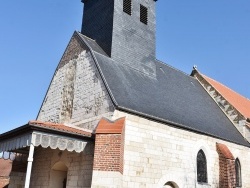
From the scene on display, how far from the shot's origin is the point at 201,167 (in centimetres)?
1178

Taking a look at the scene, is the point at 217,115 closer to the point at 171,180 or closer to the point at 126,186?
the point at 171,180

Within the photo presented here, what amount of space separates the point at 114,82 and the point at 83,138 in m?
2.52

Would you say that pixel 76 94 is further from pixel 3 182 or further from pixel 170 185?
pixel 3 182

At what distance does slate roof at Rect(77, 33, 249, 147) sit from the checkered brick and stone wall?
16.3 inches

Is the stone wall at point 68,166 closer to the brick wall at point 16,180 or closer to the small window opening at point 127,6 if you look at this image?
the brick wall at point 16,180

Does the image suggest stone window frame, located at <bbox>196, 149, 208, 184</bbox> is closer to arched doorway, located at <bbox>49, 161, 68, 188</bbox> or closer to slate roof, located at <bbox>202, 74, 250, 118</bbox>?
slate roof, located at <bbox>202, 74, 250, 118</bbox>

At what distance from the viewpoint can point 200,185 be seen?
441 inches

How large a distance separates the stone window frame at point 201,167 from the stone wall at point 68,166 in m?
4.71

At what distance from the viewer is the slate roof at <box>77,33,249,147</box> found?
404 inches

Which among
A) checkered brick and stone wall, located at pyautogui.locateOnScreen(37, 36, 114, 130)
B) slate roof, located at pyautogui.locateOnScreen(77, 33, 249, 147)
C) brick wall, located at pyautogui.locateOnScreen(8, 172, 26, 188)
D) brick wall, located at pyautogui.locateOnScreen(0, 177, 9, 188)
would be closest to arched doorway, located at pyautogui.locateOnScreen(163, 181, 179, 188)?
slate roof, located at pyautogui.locateOnScreen(77, 33, 249, 147)

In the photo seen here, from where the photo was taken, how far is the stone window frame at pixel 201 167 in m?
11.6

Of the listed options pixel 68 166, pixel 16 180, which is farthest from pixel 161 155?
pixel 16 180

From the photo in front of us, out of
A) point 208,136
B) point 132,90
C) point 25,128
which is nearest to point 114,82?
point 132,90

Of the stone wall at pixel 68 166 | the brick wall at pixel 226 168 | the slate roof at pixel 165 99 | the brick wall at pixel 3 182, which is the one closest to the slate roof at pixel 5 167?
the brick wall at pixel 3 182
